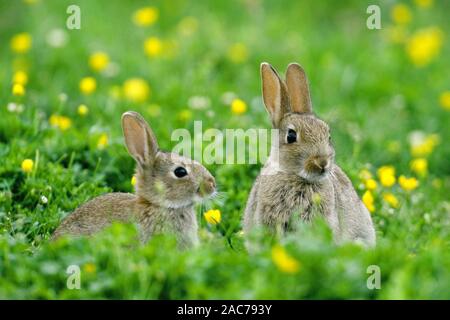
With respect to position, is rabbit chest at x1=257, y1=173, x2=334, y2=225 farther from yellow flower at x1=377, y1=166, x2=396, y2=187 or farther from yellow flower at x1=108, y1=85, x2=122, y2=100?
yellow flower at x1=108, y1=85, x2=122, y2=100

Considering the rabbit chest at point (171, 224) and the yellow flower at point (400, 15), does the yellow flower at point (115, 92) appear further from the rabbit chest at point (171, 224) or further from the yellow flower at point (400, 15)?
the yellow flower at point (400, 15)

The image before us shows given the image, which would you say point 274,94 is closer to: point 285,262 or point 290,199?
point 290,199

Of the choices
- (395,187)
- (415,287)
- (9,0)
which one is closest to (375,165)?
(395,187)

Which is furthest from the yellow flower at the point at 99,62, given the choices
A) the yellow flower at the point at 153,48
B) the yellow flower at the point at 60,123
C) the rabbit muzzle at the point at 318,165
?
the rabbit muzzle at the point at 318,165

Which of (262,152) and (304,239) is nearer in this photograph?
(304,239)

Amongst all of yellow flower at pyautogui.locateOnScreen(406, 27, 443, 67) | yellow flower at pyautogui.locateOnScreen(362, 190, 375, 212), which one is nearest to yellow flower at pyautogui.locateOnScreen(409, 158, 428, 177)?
yellow flower at pyautogui.locateOnScreen(362, 190, 375, 212)

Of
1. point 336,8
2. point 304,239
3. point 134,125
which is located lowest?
point 304,239

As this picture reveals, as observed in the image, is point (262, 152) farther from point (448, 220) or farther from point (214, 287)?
point (214, 287)
